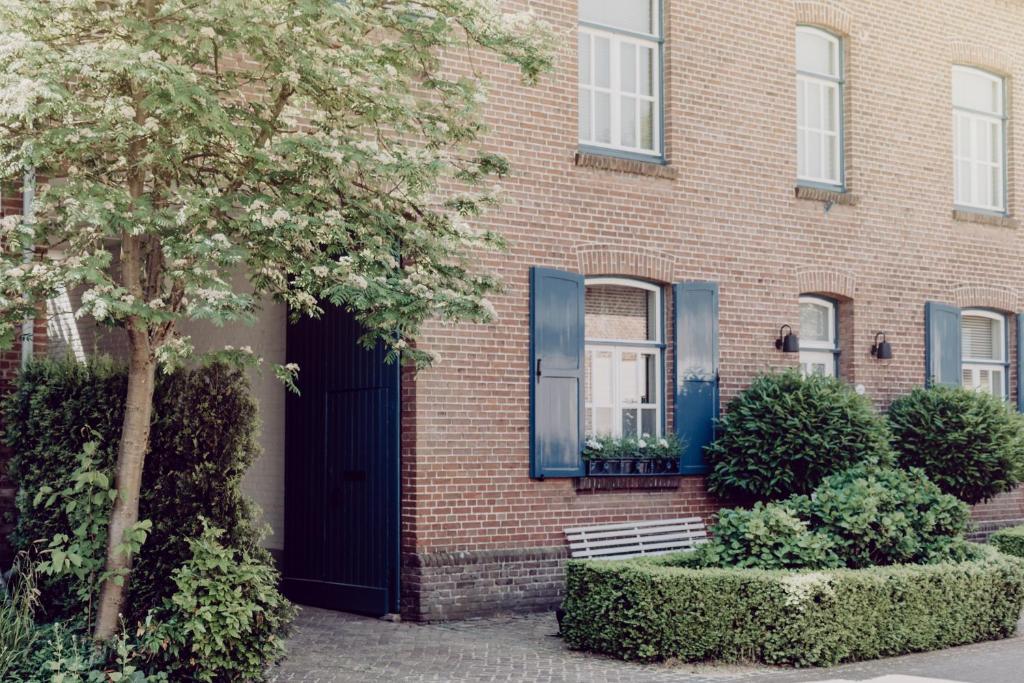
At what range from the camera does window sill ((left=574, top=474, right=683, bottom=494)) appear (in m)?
12.2

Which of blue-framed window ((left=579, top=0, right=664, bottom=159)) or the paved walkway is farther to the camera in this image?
blue-framed window ((left=579, top=0, right=664, bottom=159))

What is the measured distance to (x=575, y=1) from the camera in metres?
12.6

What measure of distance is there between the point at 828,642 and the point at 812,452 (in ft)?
12.1

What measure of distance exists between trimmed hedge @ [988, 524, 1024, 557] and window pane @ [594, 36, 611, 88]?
652 cm

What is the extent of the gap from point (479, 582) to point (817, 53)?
7.59 meters

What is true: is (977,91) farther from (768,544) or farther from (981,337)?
(768,544)

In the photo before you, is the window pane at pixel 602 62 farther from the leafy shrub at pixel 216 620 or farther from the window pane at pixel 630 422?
the leafy shrub at pixel 216 620

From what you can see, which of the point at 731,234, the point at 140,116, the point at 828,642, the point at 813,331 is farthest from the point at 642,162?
the point at 140,116

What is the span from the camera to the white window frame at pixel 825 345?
570 inches

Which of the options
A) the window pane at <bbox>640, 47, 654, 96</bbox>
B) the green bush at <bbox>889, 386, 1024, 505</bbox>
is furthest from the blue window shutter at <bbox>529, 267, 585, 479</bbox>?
the green bush at <bbox>889, 386, 1024, 505</bbox>

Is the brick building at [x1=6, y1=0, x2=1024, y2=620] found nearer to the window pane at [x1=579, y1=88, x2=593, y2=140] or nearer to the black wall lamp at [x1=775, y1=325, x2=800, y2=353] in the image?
the window pane at [x1=579, y1=88, x2=593, y2=140]

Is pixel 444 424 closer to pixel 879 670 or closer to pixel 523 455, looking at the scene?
pixel 523 455

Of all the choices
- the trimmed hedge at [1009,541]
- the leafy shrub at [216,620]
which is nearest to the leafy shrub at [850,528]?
the trimmed hedge at [1009,541]

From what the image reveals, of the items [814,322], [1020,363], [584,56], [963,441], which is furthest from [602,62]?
[1020,363]
